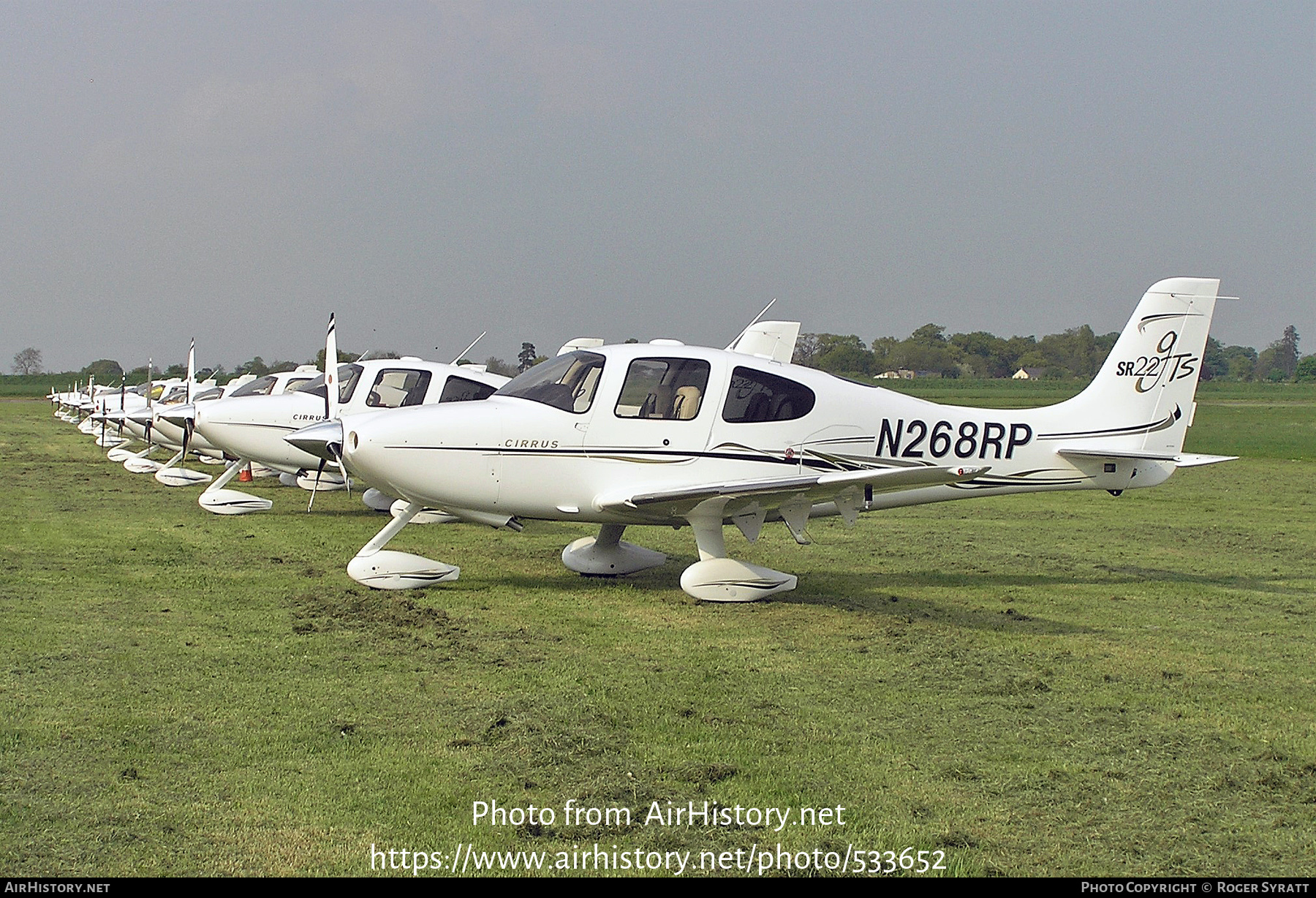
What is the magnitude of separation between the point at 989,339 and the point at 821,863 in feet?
294

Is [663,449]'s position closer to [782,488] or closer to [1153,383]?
[782,488]

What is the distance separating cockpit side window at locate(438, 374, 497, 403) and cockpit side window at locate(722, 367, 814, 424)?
18.9 feet

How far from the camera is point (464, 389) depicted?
570 inches

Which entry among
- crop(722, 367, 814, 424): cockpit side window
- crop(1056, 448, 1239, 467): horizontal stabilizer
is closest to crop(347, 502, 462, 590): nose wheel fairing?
crop(722, 367, 814, 424): cockpit side window

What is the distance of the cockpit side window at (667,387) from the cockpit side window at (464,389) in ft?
18.0

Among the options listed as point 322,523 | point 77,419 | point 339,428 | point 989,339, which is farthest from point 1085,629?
point 989,339

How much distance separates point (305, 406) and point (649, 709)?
1044 centimetres

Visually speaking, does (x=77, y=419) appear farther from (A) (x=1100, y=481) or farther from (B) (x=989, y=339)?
(B) (x=989, y=339)

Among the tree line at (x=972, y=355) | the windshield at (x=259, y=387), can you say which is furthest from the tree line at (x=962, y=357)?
the windshield at (x=259, y=387)

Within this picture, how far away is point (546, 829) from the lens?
426cm

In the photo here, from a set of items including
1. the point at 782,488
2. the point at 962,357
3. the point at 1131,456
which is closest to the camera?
the point at 782,488

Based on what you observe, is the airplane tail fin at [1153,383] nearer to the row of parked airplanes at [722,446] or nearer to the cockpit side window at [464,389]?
the row of parked airplanes at [722,446]

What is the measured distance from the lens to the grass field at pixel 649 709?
4215mm

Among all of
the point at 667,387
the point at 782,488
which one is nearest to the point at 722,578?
the point at 782,488
